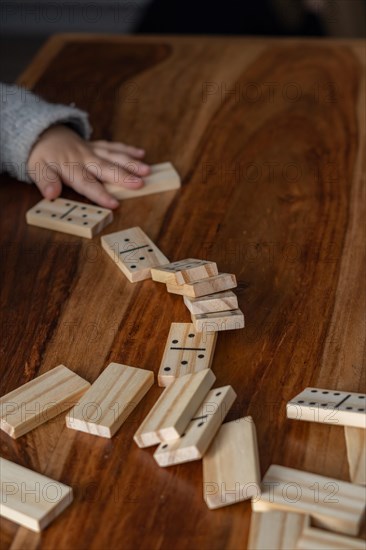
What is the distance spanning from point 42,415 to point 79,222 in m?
0.43

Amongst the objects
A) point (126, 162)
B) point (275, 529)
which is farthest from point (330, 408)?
point (126, 162)

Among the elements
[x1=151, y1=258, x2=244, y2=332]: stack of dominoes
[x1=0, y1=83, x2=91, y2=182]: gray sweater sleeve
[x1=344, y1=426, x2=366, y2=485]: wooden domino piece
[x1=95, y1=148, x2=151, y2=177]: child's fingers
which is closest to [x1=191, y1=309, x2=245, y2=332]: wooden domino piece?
[x1=151, y1=258, x2=244, y2=332]: stack of dominoes

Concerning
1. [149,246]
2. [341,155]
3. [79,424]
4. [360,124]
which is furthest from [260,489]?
[360,124]

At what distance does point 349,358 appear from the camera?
3.22ft

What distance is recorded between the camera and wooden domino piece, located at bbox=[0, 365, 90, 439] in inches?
35.5

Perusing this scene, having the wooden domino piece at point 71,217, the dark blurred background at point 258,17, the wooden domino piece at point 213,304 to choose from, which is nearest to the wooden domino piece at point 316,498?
the wooden domino piece at point 213,304

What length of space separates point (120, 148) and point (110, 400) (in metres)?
0.65

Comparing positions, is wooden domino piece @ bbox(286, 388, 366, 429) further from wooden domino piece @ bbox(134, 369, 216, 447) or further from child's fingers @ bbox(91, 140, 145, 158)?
child's fingers @ bbox(91, 140, 145, 158)

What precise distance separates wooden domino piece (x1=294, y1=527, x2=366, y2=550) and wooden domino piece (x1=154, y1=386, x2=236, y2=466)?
0.14m

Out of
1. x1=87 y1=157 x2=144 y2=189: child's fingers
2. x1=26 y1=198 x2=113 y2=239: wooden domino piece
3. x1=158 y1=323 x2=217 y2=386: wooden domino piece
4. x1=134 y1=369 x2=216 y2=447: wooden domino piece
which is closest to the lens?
x1=134 y1=369 x2=216 y2=447: wooden domino piece

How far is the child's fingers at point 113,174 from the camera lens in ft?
4.48

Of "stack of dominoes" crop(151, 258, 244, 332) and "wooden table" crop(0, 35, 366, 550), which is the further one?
"stack of dominoes" crop(151, 258, 244, 332)

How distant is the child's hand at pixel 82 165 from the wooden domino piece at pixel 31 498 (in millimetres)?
595

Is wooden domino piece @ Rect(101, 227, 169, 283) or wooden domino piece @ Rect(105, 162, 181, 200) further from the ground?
wooden domino piece @ Rect(101, 227, 169, 283)
